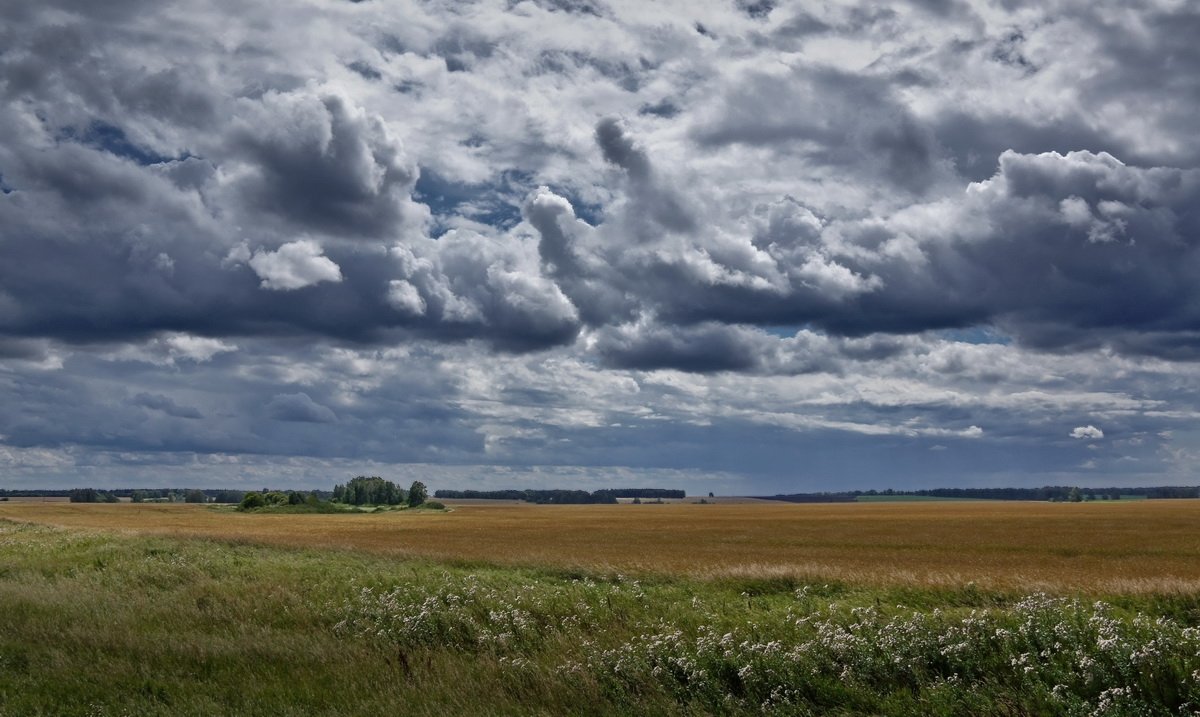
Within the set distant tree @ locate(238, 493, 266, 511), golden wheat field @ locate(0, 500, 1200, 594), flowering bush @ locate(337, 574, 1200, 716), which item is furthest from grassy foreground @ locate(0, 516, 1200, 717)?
distant tree @ locate(238, 493, 266, 511)

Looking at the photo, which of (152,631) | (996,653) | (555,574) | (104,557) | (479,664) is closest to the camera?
(996,653)

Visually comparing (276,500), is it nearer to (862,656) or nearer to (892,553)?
(892,553)

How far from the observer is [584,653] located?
16.0 meters

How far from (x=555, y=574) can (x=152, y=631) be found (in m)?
15.4

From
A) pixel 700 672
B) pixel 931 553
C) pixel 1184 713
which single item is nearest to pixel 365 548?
pixel 931 553

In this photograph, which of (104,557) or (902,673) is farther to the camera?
(104,557)

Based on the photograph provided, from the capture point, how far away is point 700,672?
13977mm

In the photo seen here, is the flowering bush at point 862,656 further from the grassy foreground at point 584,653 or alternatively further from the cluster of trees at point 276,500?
the cluster of trees at point 276,500

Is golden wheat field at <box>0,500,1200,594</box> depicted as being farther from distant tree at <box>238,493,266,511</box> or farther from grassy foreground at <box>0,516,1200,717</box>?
distant tree at <box>238,493,266,511</box>

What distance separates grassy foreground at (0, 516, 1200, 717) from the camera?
1269 cm

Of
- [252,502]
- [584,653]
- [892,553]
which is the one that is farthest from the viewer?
[252,502]

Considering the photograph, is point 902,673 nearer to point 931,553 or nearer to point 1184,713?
point 1184,713

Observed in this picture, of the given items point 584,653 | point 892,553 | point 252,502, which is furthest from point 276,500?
point 584,653

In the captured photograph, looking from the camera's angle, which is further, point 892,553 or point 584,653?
point 892,553
